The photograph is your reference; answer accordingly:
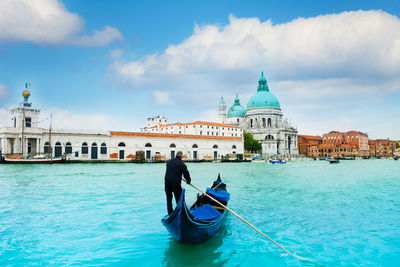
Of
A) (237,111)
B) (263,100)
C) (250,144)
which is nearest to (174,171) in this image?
(250,144)

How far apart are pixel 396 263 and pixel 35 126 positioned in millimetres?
44854

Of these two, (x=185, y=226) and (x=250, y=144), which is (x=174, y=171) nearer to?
(x=185, y=226)

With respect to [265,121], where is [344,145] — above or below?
below

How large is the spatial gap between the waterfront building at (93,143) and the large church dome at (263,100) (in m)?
28.6

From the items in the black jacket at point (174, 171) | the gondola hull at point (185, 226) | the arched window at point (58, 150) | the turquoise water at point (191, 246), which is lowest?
the turquoise water at point (191, 246)

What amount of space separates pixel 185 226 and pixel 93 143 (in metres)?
42.0

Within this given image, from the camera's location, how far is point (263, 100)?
81.8 meters

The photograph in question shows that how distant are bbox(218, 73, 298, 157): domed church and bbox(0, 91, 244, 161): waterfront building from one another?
74.6ft

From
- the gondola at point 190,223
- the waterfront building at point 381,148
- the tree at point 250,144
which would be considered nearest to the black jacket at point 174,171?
the gondola at point 190,223

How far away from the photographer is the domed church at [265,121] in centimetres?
7486

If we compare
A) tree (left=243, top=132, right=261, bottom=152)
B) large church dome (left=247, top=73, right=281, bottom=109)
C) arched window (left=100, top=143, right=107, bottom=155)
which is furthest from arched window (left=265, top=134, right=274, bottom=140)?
arched window (left=100, top=143, right=107, bottom=155)

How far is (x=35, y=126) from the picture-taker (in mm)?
42500

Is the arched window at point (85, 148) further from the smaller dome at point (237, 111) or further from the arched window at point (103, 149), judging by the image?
the smaller dome at point (237, 111)

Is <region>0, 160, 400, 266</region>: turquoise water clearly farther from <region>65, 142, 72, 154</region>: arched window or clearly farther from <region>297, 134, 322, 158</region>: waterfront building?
<region>297, 134, 322, 158</region>: waterfront building
